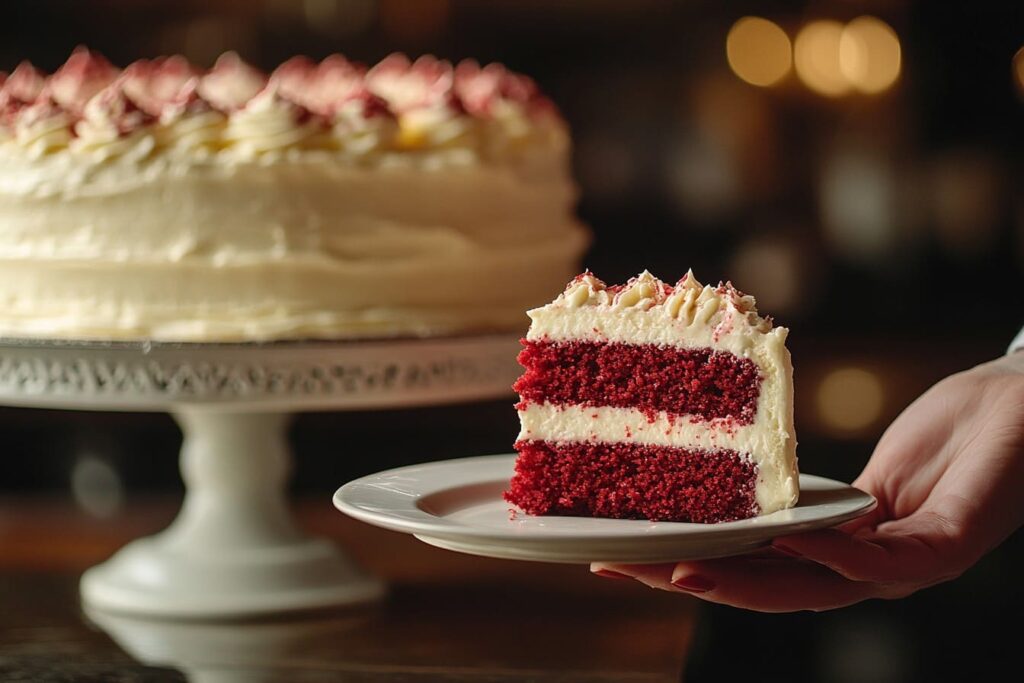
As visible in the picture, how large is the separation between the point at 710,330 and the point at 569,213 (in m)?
1.12

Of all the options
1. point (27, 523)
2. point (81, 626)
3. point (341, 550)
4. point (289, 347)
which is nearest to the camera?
point (289, 347)

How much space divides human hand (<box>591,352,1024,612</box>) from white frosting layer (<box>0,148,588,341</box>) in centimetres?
79

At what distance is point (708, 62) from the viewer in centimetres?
461

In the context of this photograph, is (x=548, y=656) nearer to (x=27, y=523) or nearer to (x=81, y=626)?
(x=81, y=626)

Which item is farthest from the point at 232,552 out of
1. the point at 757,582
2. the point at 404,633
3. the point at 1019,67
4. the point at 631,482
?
the point at 1019,67

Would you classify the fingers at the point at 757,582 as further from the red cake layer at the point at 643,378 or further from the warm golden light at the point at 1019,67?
the warm golden light at the point at 1019,67

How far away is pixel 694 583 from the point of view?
4.55 feet

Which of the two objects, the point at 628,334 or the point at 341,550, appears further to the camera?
the point at 341,550

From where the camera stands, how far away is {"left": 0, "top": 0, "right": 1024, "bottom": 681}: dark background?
4.36 meters

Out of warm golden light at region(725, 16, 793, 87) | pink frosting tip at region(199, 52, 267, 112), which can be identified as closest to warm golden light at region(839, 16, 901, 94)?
warm golden light at region(725, 16, 793, 87)

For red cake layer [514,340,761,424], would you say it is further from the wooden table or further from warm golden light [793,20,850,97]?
warm golden light [793,20,850,97]

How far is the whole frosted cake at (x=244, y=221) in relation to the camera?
227 centimetres

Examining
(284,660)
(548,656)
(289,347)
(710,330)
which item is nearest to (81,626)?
(284,660)

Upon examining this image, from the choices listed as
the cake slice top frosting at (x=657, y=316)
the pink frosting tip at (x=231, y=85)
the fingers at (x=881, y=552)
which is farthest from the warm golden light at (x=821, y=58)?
the fingers at (x=881, y=552)
